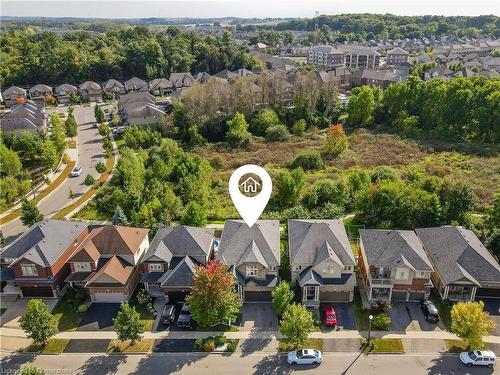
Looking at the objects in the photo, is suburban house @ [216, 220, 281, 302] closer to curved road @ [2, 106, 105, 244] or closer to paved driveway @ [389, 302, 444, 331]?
paved driveway @ [389, 302, 444, 331]

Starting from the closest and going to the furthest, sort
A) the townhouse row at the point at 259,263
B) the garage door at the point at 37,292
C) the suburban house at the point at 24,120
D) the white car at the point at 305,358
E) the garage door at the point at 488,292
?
the white car at the point at 305,358, the townhouse row at the point at 259,263, the garage door at the point at 488,292, the garage door at the point at 37,292, the suburban house at the point at 24,120

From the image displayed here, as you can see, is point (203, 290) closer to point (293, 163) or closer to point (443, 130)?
point (293, 163)

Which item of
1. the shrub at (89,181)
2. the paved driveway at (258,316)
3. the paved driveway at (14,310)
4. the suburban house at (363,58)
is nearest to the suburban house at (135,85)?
the shrub at (89,181)

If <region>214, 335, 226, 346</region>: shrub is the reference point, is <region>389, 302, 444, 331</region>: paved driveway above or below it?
above

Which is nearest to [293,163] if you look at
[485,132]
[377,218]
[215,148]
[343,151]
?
[343,151]

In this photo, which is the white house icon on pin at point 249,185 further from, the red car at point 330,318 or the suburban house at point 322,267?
the red car at point 330,318

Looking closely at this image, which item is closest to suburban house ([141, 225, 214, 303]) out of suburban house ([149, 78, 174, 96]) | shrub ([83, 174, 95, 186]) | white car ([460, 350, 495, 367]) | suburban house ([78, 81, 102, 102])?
white car ([460, 350, 495, 367])
